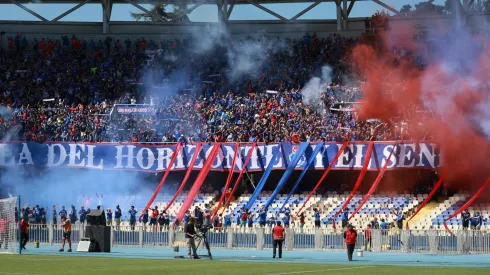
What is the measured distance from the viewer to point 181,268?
2800 centimetres

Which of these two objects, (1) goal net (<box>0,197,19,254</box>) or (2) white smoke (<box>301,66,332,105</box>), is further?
(2) white smoke (<box>301,66,332,105</box>)

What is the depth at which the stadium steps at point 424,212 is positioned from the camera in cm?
4491

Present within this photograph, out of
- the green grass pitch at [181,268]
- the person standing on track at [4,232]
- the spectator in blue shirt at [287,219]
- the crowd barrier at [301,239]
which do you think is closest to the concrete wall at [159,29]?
the spectator in blue shirt at [287,219]

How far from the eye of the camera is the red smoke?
4450cm

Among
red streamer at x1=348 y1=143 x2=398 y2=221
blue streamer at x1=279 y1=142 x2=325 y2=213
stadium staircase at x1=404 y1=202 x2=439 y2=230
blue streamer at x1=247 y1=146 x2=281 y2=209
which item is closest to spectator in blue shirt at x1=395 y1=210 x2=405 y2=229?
stadium staircase at x1=404 y1=202 x2=439 y2=230

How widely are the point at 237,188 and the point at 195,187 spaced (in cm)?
329

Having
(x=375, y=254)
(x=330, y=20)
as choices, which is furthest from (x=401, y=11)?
(x=375, y=254)

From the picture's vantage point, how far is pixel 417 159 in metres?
45.8

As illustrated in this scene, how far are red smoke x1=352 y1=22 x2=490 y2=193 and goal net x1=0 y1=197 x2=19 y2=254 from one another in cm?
1845

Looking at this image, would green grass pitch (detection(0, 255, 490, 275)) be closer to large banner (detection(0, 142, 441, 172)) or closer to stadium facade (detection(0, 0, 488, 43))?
large banner (detection(0, 142, 441, 172))

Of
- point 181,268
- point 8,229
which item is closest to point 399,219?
point 8,229

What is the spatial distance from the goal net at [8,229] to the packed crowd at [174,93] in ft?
46.8

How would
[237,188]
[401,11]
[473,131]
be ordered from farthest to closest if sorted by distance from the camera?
1. [401,11]
2. [237,188]
3. [473,131]

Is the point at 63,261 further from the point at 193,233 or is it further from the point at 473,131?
the point at 473,131
